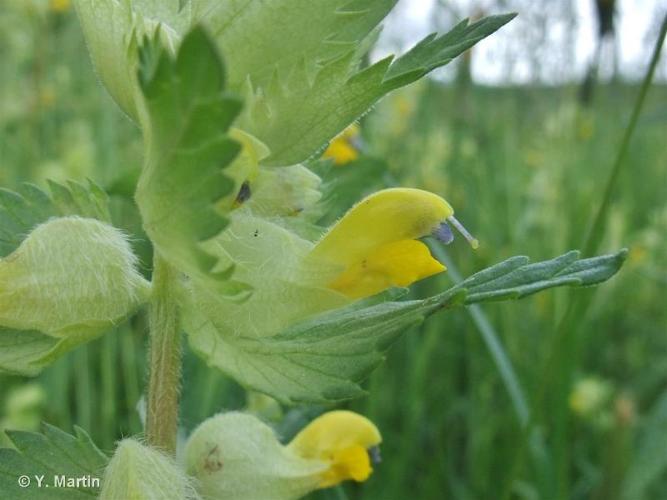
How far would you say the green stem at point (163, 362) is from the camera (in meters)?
0.78

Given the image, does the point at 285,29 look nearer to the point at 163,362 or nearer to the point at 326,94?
the point at 326,94

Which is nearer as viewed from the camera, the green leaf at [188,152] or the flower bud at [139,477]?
the green leaf at [188,152]

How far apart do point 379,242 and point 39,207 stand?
38cm

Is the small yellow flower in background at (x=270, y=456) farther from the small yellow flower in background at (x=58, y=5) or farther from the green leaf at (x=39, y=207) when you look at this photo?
the small yellow flower in background at (x=58, y=5)

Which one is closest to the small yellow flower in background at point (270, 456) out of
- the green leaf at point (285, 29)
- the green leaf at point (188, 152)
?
the green leaf at point (188, 152)

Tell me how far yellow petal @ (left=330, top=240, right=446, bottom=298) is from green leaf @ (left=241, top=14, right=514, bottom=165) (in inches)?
4.4

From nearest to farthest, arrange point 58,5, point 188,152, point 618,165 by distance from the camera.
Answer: point 188,152 → point 618,165 → point 58,5

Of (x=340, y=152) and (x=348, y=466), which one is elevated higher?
(x=340, y=152)

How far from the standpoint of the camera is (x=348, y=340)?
73 cm

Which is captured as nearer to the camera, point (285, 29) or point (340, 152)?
point (285, 29)

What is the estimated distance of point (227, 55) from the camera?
29.0 inches

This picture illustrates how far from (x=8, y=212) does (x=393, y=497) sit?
1102mm

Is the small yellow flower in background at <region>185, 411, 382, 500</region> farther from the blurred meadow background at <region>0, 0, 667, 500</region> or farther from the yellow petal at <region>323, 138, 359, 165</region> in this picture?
the yellow petal at <region>323, 138, 359, 165</region>

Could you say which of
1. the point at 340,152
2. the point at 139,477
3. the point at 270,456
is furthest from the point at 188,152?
the point at 340,152
